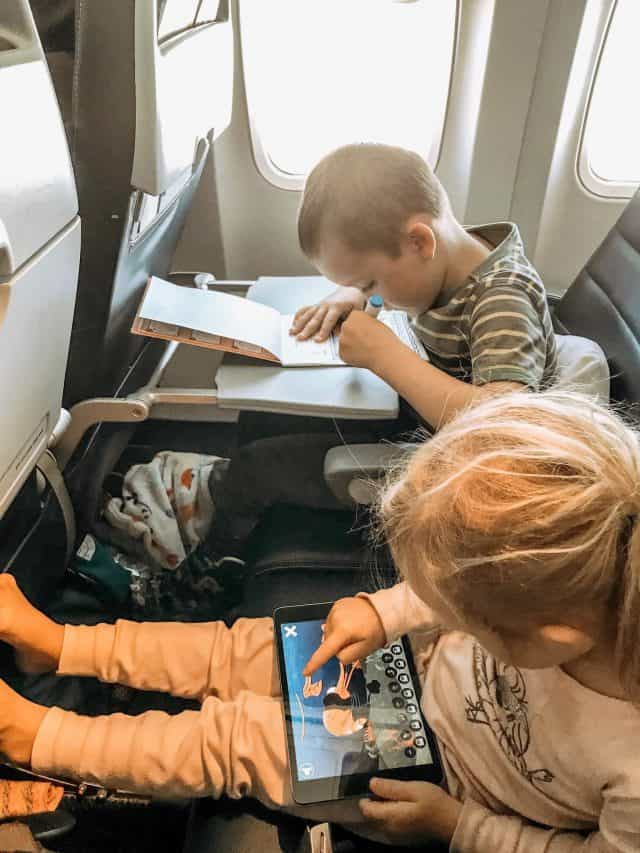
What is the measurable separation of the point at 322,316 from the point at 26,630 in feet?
2.36

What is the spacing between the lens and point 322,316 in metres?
1.24

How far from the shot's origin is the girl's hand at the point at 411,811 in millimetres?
746

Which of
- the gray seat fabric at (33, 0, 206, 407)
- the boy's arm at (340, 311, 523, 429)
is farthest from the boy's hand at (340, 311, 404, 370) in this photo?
the gray seat fabric at (33, 0, 206, 407)

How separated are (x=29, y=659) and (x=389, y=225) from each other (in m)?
0.85

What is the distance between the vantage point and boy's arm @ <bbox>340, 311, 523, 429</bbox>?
1017 mm

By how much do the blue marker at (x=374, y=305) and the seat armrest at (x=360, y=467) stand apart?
0.36m

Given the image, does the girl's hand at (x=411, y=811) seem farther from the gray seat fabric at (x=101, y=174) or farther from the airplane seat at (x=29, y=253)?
the gray seat fabric at (x=101, y=174)

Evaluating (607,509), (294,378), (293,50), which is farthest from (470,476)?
(293,50)

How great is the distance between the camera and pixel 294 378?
1.10 meters

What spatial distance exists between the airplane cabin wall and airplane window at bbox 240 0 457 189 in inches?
1.1

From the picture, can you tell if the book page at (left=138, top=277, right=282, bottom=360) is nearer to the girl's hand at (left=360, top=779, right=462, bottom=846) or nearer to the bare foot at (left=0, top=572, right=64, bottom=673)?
the bare foot at (left=0, top=572, right=64, bottom=673)

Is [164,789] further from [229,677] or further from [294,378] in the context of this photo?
[294,378]

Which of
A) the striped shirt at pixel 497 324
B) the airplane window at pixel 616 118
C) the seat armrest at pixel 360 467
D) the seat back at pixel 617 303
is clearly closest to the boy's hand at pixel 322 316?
the striped shirt at pixel 497 324

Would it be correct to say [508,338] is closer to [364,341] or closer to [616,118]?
[364,341]
